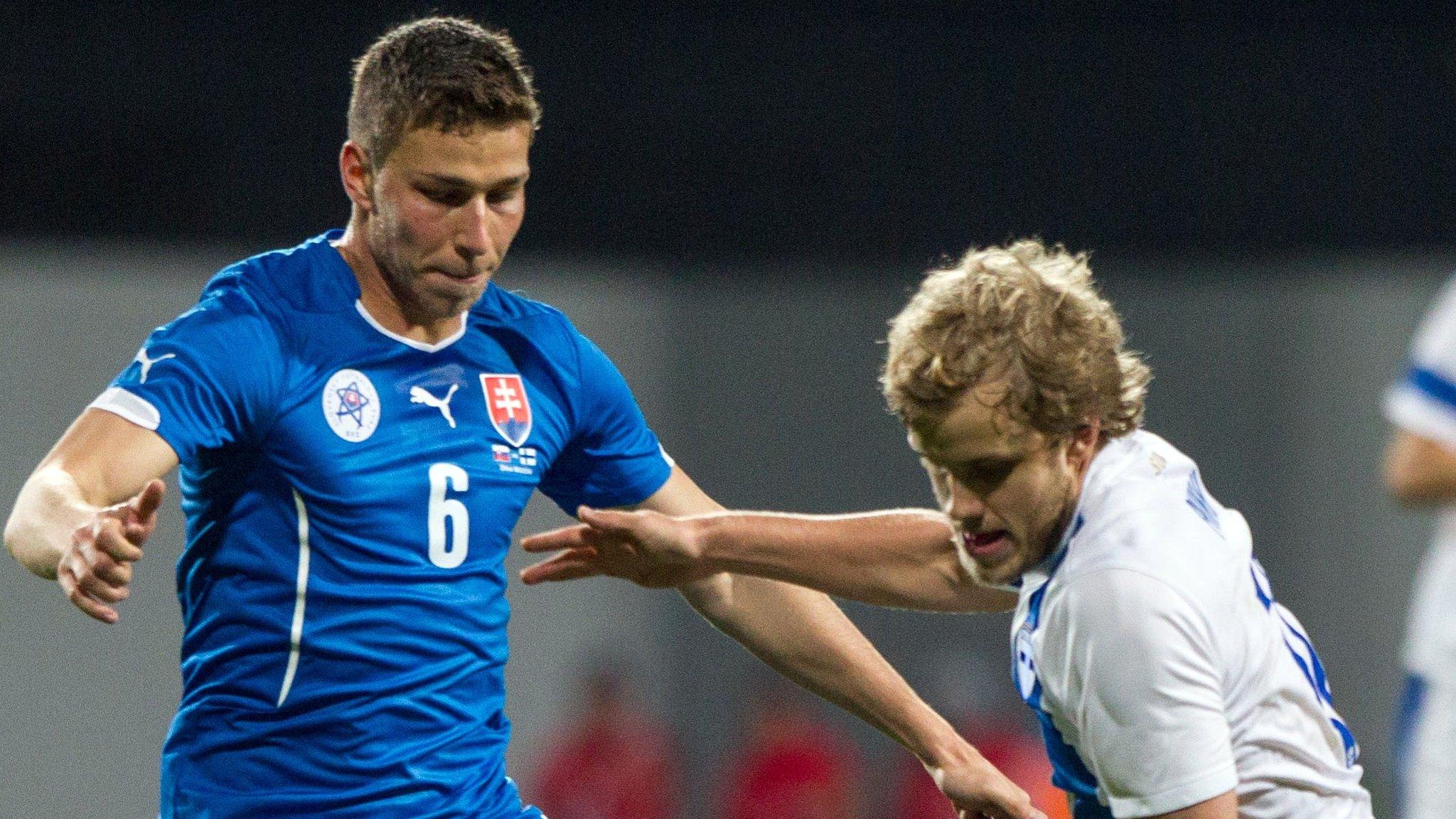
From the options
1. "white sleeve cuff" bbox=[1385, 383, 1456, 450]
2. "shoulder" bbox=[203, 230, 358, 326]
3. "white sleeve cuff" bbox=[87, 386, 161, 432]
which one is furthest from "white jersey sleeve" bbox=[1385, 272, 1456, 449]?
"white sleeve cuff" bbox=[87, 386, 161, 432]

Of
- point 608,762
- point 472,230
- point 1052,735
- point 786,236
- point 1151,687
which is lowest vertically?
point 608,762

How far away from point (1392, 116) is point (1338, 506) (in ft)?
8.32

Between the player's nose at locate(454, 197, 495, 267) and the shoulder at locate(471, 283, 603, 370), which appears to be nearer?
the player's nose at locate(454, 197, 495, 267)

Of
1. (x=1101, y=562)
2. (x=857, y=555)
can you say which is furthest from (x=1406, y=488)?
(x=857, y=555)

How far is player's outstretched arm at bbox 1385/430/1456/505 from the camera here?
234 centimetres

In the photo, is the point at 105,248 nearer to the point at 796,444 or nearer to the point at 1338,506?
the point at 796,444

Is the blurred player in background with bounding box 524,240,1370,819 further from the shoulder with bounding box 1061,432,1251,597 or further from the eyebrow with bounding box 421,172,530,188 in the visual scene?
the eyebrow with bounding box 421,172,530,188

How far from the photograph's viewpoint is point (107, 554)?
2186 mm

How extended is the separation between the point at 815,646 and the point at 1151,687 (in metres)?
1.07

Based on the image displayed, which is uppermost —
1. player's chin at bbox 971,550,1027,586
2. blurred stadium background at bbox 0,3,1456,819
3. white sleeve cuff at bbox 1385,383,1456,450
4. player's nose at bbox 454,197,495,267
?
player's nose at bbox 454,197,495,267

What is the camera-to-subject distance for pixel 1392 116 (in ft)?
35.1

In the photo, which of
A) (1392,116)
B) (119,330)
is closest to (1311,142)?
(1392,116)

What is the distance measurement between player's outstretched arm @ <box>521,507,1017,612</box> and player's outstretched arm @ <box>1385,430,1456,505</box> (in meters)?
0.68

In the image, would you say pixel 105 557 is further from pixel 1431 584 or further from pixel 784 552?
pixel 1431 584
